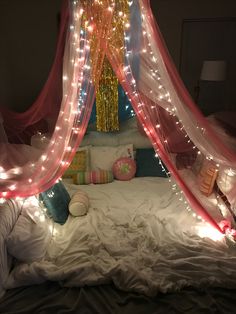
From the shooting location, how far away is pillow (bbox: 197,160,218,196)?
2.50 m

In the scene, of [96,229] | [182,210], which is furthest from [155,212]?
[96,229]

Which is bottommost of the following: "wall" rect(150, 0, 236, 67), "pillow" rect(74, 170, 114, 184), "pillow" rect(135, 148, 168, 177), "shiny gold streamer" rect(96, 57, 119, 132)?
"pillow" rect(74, 170, 114, 184)

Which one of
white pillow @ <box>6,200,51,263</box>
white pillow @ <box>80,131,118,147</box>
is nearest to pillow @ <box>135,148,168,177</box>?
white pillow @ <box>80,131,118,147</box>

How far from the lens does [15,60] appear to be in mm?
3602

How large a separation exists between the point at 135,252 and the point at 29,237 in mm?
753

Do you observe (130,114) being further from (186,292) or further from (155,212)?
(186,292)

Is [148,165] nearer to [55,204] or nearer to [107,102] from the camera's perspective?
[107,102]

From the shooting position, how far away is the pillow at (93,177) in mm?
3094

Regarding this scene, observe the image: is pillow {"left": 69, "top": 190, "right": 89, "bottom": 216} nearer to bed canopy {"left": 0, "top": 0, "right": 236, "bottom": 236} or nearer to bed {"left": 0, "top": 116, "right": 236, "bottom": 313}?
bed {"left": 0, "top": 116, "right": 236, "bottom": 313}

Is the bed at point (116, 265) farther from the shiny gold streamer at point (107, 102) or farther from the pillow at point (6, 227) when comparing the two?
the shiny gold streamer at point (107, 102)

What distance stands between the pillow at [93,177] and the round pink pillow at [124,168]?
0.11 metres

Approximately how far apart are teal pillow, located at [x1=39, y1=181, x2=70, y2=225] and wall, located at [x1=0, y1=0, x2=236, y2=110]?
167 cm

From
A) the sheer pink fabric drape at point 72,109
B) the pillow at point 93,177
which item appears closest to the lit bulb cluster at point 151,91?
the sheer pink fabric drape at point 72,109

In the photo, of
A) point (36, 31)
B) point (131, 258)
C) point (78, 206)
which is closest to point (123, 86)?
point (78, 206)
